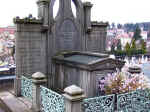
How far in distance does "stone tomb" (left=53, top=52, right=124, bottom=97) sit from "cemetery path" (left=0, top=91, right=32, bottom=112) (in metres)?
1.63

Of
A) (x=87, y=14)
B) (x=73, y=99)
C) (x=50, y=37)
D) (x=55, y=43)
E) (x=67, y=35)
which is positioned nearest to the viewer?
(x=73, y=99)

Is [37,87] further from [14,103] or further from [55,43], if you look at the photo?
[55,43]

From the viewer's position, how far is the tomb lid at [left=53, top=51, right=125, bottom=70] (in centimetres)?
561

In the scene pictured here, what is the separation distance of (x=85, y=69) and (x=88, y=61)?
13.1 inches

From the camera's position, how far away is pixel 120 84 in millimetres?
5254

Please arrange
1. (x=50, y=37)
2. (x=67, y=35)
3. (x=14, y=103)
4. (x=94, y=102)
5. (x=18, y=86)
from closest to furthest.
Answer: (x=94, y=102) < (x=14, y=103) < (x=18, y=86) < (x=50, y=37) < (x=67, y=35)

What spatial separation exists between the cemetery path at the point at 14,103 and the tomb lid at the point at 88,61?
1.97 meters

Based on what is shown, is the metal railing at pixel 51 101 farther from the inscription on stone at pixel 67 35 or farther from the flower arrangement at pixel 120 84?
the inscription on stone at pixel 67 35

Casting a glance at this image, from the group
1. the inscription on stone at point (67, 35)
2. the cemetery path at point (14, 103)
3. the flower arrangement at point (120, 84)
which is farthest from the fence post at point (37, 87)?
the inscription on stone at point (67, 35)

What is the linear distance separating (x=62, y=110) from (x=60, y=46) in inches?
137

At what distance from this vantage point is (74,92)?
3783 millimetres

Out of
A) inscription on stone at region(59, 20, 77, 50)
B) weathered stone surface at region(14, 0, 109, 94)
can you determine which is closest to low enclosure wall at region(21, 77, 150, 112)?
weathered stone surface at region(14, 0, 109, 94)

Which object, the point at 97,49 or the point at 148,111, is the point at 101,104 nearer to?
the point at 148,111

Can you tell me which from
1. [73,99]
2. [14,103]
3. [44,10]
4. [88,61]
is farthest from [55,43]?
[73,99]
